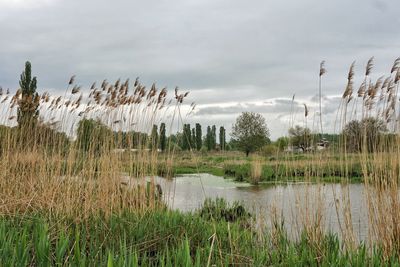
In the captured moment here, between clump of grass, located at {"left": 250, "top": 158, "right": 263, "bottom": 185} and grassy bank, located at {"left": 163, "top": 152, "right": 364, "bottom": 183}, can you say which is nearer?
grassy bank, located at {"left": 163, "top": 152, "right": 364, "bottom": 183}

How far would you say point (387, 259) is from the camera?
317 cm

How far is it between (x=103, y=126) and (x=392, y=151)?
3.44 metres

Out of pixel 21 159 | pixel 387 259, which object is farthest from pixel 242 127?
pixel 387 259

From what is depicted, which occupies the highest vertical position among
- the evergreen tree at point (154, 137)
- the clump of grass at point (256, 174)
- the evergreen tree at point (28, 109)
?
the evergreen tree at point (28, 109)

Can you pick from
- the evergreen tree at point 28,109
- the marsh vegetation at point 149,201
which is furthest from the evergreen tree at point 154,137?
the evergreen tree at point 28,109

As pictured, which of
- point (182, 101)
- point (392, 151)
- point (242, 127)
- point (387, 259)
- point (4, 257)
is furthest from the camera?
point (242, 127)

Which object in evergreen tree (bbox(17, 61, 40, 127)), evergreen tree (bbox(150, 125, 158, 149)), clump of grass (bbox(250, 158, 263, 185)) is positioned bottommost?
clump of grass (bbox(250, 158, 263, 185))

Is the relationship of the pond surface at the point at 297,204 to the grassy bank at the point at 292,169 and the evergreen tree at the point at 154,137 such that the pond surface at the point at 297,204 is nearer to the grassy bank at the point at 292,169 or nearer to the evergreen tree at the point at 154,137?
the grassy bank at the point at 292,169

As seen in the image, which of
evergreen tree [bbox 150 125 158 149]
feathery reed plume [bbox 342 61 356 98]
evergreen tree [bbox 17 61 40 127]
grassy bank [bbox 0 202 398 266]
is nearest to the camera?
grassy bank [bbox 0 202 398 266]

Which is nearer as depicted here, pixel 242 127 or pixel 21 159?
pixel 21 159

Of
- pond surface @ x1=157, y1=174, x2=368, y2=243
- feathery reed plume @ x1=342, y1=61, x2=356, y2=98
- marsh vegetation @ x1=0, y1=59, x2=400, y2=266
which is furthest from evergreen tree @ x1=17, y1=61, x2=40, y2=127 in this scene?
feathery reed plume @ x1=342, y1=61, x2=356, y2=98

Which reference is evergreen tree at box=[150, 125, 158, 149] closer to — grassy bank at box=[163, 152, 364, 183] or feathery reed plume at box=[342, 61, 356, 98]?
grassy bank at box=[163, 152, 364, 183]

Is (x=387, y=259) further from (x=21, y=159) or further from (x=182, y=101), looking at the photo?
(x=21, y=159)

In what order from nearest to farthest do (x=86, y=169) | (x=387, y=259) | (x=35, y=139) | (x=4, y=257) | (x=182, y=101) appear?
(x=4, y=257) → (x=387, y=259) → (x=182, y=101) → (x=86, y=169) → (x=35, y=139)
